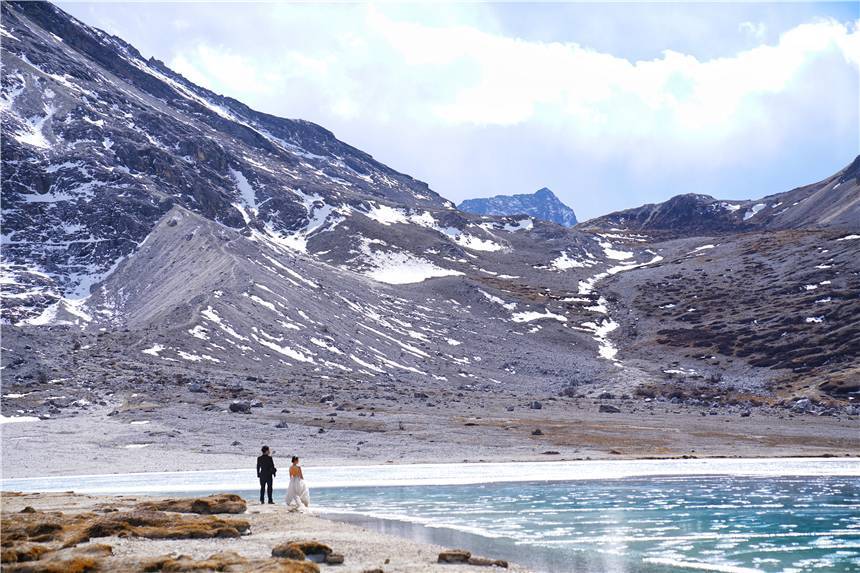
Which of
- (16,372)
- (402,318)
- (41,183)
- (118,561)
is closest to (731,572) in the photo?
(118,561)

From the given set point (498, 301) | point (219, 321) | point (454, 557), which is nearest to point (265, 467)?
point (454, 557)

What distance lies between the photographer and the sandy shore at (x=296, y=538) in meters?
20.7

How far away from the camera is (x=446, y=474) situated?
51938 millimetres

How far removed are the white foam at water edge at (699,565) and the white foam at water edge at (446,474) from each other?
23.5m

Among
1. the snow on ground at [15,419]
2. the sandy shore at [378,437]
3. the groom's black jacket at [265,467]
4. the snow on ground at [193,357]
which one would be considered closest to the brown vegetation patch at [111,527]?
the groom's black jacket at [265,467]

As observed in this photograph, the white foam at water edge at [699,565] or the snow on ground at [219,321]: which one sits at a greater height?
the snow on ground at [219,321]

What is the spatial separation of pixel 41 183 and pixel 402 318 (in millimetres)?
95452

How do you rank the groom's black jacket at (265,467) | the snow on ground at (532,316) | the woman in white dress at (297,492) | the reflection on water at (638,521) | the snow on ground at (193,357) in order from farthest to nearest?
1. the snow on ground at (532,316)
2. the snow on ground at (193,357)
3. the groom's black jacket at (265,467)
4. the woman in white dress at (297,492)
5. the reflection on water at (638,521)

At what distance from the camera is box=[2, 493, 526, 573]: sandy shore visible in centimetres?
2072

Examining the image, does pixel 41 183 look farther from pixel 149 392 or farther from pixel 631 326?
pixel 631 326

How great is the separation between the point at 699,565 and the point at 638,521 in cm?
866

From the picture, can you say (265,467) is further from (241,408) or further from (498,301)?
(498,301)

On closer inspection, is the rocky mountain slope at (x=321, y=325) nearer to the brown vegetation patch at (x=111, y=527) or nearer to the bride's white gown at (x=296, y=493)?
the bride's white gown at (x=296, y=493)

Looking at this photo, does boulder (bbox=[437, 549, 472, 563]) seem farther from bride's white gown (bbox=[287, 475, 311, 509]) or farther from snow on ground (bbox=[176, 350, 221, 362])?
snow on ground (bbox=[176, 350, 221, 362])
